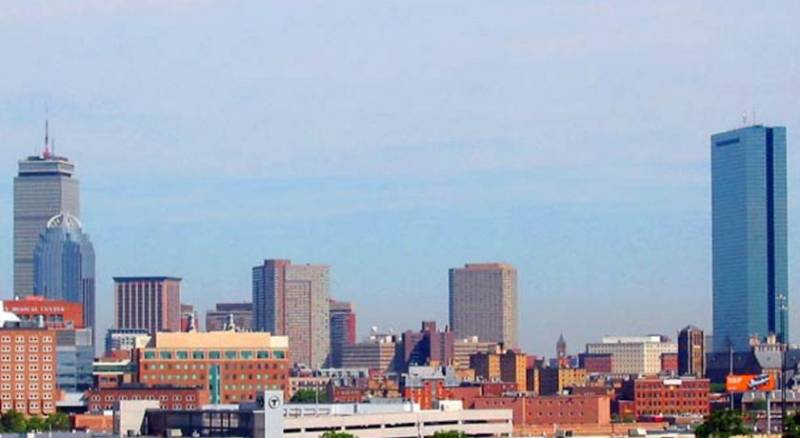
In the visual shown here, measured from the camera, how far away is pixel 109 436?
566 ft

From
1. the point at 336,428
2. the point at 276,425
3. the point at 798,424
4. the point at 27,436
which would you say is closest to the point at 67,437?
the point at 27,436

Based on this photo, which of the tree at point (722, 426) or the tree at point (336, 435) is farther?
the tree at point (336, 435)

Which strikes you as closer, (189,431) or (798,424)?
(798,424)

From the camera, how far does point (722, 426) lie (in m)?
156

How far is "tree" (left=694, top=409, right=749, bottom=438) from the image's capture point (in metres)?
156

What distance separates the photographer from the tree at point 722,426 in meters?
156

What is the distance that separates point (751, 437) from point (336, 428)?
138 feet

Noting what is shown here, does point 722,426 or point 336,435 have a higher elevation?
point 722,426

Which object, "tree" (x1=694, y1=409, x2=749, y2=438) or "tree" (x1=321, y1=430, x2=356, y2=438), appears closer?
"tree" (x1=694, y1=409, x2=749, y2=438)

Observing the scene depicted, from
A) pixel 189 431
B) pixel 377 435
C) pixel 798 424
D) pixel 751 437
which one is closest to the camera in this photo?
pixel 798 424

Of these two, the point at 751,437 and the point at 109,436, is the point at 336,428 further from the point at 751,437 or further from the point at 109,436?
the point at 751,437

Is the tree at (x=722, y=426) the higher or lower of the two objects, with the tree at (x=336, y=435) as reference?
higher

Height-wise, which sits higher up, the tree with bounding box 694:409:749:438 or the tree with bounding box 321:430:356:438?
the tree with bounding box 694:409:749:438

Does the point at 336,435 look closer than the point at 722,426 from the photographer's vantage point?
No
